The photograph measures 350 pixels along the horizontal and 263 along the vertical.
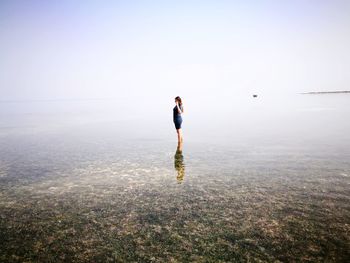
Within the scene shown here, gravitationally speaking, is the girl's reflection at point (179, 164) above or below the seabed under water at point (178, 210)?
above

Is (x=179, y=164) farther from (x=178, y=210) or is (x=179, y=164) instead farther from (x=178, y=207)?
(x=178, y=210)

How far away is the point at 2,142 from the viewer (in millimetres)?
26703

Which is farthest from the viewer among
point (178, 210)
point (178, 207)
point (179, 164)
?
point (179, 164)

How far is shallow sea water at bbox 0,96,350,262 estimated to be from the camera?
7.00 meters

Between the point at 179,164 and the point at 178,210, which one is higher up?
the point at 179,164

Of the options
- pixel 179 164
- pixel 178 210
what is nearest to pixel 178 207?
pixel 178 210

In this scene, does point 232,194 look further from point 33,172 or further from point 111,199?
point 33,172

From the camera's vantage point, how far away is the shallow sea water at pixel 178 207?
7004 mm

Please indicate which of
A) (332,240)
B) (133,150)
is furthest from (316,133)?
(332,240)

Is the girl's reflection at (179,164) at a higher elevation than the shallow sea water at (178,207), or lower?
higher

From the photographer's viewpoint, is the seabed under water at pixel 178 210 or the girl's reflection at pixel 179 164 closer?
the seabed under water at pixel 178 210

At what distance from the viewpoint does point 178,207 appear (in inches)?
380

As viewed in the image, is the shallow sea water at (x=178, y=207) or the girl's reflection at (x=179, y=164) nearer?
the shallow sea water at (x=178, y=207)

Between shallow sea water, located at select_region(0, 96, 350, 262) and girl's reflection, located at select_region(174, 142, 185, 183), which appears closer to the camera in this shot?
shallow sea water, located at select_region(0, 96, 350, 262)
